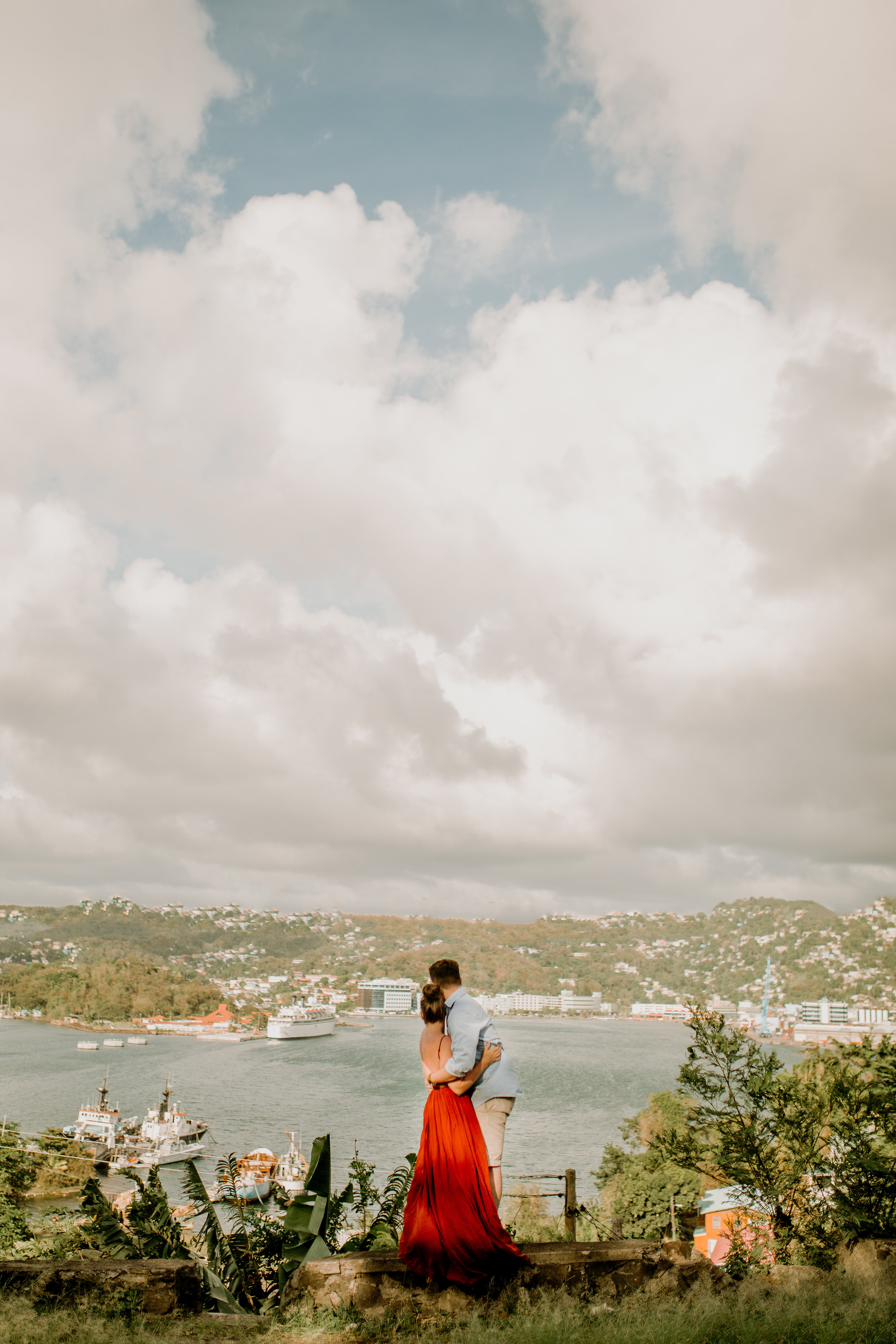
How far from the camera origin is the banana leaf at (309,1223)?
4648 mm

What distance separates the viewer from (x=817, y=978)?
169000mm

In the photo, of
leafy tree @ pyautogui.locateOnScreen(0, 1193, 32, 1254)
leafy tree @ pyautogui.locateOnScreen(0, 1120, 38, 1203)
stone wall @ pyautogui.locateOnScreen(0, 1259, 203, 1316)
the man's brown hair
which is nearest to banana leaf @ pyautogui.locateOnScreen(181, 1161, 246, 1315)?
stone wall @ pyautogui.locateOnScreen(0, 1259, 203, 1316)

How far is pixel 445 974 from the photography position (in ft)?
12.9

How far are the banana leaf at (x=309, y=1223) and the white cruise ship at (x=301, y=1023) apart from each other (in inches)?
4129

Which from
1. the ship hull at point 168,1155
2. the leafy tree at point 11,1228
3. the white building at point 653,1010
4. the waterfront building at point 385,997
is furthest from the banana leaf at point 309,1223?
the white building at point 653,1010

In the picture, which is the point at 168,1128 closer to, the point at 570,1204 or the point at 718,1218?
the point at 718,1218

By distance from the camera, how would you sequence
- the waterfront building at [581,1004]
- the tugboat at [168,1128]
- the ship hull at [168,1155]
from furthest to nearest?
1. the waterfront building at [581,1004]
2. the tugboat at [168,1128]
3. the ship hull at [168,1155]

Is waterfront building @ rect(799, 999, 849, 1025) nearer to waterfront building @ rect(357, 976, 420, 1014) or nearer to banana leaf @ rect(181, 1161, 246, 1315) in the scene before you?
waterfront building @ rect(357, 976, 420, 1014)

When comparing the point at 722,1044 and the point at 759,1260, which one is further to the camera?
the point at 722,1044

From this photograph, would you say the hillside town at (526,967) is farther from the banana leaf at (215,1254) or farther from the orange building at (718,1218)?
the banana leaf at (215,1254)

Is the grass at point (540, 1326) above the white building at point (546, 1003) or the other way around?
above

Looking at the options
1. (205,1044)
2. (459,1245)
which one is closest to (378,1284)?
(459,1245)

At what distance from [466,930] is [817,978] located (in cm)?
7111

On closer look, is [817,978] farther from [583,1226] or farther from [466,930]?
[583,1226]
